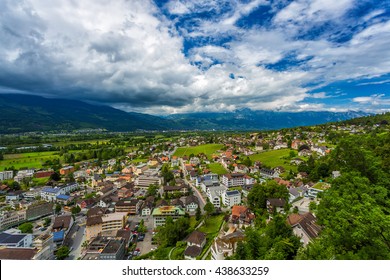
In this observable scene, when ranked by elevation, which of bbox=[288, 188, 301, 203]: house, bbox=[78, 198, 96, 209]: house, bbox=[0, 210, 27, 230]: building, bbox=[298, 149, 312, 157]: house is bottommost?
bbox=[0, 210, 27, 230]: building

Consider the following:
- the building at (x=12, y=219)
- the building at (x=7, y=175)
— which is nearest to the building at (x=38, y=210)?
the building at (x=12, y=219)

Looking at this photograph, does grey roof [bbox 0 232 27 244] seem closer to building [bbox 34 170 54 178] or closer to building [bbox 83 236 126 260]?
building [bbox 83 236 126 260]

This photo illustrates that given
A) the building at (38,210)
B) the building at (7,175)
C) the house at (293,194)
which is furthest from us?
the building at (7,175)

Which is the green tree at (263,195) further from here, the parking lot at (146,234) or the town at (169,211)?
the parking lot at (146,234)

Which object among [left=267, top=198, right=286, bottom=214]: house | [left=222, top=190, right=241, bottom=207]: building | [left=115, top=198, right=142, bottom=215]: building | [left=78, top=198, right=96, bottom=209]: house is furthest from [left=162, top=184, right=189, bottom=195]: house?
[left=267, top=198, right=286, bottom=214]: house

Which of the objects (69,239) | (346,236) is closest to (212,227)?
(69,239)
